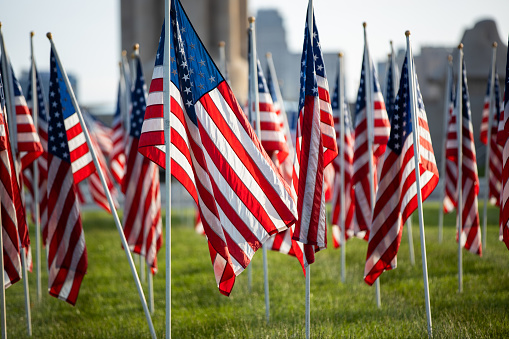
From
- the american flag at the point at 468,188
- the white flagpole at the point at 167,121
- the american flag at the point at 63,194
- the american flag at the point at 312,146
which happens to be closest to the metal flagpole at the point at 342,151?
the american flag at the point at 468,188

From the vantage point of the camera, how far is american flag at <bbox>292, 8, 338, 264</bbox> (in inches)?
283

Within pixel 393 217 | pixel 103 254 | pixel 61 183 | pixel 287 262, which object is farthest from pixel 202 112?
pixel 103 254

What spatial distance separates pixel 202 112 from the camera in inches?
265

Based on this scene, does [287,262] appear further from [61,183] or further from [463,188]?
[61,183]

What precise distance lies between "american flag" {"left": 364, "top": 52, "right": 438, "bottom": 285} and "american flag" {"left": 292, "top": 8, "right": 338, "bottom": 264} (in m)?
1.49

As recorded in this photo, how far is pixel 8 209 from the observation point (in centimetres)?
795

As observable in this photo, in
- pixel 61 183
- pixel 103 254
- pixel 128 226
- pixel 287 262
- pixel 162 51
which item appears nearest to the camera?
pixel 162 51

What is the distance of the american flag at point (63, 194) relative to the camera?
8.25 metres

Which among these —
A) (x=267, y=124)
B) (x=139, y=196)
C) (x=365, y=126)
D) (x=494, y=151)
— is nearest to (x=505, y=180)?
(x=365, y=126)

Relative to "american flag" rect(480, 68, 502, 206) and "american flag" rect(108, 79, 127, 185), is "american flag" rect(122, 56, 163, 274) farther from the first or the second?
"american flag" rect(480, 68, 502, 206)

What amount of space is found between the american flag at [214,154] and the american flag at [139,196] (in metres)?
3.36

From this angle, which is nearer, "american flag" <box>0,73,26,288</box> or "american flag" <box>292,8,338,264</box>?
"american flag" <box>292,8,338,264</box>

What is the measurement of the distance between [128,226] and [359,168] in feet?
14.4

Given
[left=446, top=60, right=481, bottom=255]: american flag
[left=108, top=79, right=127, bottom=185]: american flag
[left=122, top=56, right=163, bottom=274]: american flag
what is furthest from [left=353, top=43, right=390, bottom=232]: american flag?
[left=108, top=79, right=127, bottom=185]: american flag
